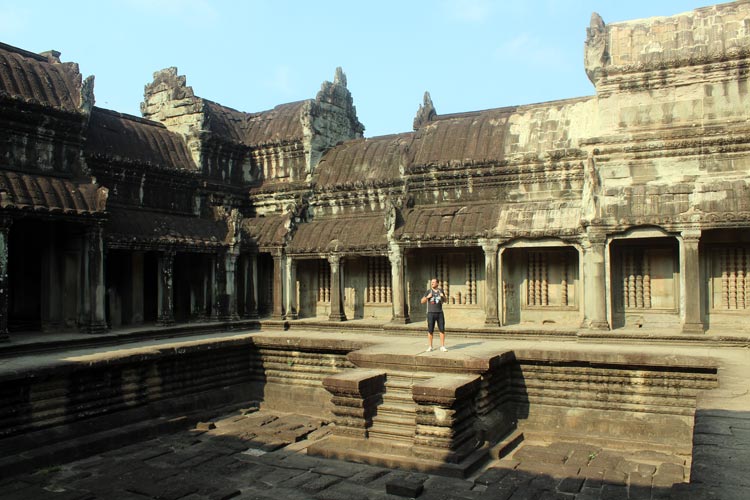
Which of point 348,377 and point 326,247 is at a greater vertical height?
point 326,247

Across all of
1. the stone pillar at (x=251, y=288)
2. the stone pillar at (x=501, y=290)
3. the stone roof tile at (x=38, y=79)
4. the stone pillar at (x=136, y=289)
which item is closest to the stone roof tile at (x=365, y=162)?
the stone pillar at (x=251, y=288)

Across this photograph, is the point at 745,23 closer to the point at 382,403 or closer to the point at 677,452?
the point at 677,452

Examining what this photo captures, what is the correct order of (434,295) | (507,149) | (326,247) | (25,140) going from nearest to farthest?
(434,295) → (25,140) → (507,149) → (326,247)

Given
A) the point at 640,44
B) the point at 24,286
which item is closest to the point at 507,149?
the point at 640,44

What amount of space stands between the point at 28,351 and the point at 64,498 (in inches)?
200

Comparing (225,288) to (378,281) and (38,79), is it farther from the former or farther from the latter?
(38,79)

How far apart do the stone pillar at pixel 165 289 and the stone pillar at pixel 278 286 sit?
2957 millimetres

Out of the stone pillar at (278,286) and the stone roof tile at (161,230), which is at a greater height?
the stone roof tile at (161,230)

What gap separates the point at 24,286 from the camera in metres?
15.6

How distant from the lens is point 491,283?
15.4m

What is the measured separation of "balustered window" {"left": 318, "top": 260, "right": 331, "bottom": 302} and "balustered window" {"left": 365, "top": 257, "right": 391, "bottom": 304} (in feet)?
4.47

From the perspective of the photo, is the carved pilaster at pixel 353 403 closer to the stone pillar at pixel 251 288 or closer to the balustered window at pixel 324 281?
the balustered window at pixel 324 281

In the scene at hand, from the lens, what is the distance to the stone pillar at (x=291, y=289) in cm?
1833

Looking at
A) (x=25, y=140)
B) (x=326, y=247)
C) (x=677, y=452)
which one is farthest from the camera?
Answer: (x=326, y=247)
